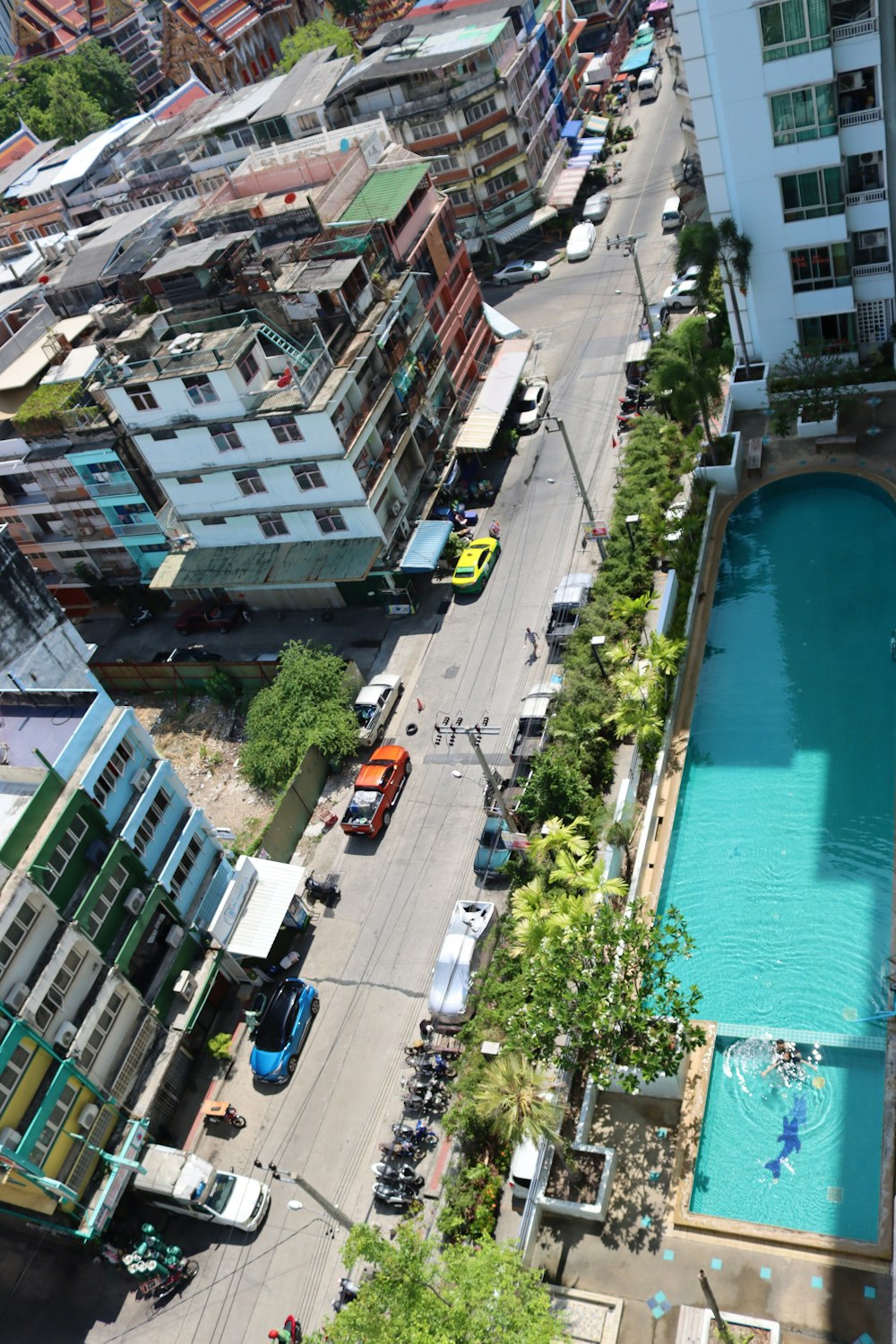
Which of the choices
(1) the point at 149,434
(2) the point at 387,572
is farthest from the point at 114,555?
(2) the point at 387,572

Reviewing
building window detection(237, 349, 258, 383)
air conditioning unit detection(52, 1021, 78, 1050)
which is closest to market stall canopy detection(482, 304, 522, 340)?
building window detection(237, 349, 258, 383)

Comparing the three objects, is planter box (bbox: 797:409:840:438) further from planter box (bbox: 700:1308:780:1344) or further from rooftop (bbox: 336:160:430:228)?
planter box (bbox: 700:1308:780:1344)

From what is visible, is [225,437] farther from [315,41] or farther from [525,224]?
[315,41]

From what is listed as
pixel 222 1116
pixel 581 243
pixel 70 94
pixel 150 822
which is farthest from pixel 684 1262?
pixel 70 94

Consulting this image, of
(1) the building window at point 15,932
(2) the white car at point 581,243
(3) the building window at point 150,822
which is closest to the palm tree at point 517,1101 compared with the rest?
(1) the building window at point 15,932

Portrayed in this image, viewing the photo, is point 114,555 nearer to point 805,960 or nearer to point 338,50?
point 805,960

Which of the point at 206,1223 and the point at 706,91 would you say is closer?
the point at 206,1223
